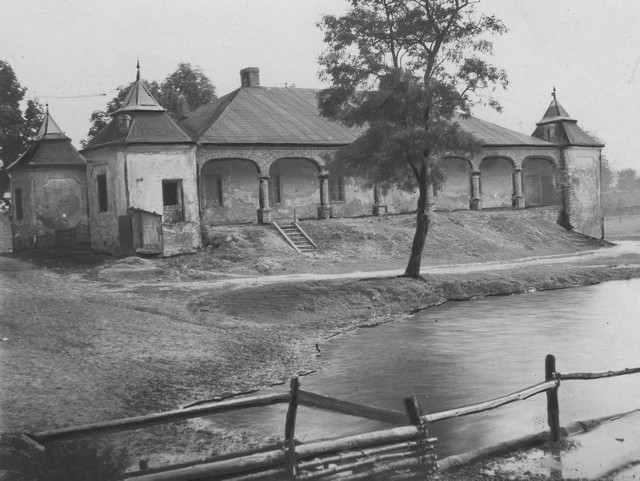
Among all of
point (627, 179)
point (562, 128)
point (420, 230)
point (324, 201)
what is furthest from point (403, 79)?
point (627, 179)

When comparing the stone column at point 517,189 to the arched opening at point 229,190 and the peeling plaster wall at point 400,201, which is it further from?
the arched opening at point 229,190

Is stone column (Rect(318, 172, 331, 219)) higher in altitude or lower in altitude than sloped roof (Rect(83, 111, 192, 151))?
lower

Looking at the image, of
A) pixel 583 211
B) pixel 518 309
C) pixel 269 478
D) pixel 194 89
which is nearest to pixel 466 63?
pixel 518 309

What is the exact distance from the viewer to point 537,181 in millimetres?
42031

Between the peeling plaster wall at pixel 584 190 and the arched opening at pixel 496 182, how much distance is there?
10.2 feet

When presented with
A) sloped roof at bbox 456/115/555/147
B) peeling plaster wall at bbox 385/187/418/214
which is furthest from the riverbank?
sloped roof at bbox 456/115/555/147

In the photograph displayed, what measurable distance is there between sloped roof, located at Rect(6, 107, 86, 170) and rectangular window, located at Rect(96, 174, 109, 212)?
1.94 metres

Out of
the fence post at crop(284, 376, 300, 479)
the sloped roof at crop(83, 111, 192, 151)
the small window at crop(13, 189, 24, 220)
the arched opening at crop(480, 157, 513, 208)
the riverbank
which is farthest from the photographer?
the arched opening at crop(480, 157, 513, 208)

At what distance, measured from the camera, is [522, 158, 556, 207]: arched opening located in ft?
136

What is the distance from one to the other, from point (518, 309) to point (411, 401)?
12.3 metres

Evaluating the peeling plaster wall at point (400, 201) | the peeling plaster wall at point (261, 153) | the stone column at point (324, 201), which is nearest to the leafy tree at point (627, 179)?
the peeling plaster wall at point (400, 201)

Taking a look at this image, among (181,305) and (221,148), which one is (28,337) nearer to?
(181,305)

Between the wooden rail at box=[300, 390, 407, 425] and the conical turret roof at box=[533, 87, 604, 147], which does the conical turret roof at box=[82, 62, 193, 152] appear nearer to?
the wooden rail at box=[300, 390, 407, 425]

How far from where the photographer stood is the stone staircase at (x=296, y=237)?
2802 cm
